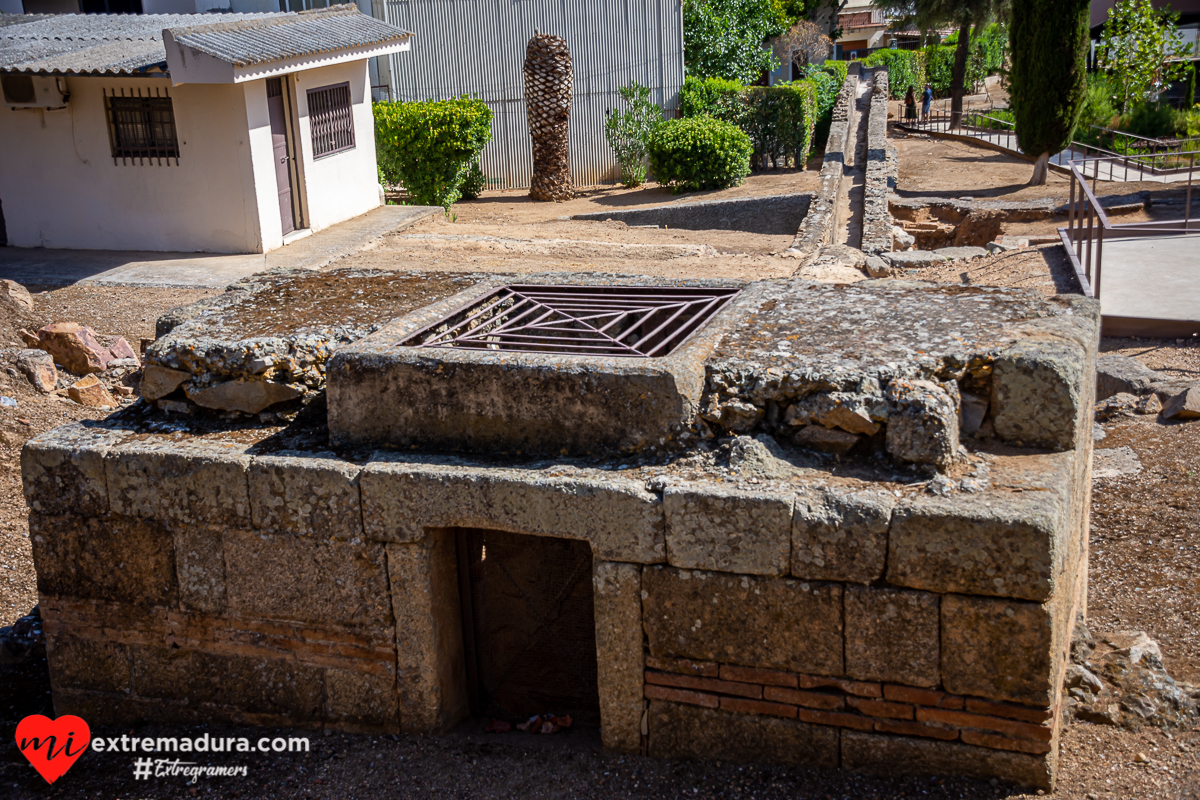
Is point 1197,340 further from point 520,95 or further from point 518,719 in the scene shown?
point 520,95

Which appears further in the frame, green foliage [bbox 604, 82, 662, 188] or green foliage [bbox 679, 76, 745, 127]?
green foliage [bbox 679, 76, 745, 127]

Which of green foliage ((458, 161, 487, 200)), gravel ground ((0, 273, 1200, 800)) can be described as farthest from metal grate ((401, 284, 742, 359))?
green foliage ((458, 161, 487, 200))

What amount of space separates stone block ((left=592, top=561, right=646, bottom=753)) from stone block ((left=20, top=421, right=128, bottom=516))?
2215mm

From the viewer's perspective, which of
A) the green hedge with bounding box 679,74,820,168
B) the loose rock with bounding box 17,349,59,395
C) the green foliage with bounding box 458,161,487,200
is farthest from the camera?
the green hedge with bounding box 679,74,820,168

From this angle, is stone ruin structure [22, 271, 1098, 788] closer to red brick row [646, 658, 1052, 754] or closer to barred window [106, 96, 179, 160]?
red brick row [646, 658, 1052, 754]

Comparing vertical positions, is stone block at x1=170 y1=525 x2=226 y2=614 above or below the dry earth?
above

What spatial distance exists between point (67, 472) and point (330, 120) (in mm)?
11831

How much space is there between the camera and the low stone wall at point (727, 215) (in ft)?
58.2

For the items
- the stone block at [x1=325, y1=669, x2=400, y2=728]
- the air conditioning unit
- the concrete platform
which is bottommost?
the stone block at [x1=325, y1=669, x2=400, y2=728]

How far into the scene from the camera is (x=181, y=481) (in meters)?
4.23

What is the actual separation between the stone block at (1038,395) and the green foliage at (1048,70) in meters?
17.2

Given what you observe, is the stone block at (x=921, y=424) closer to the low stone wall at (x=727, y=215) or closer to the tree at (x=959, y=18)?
the low stone wall at (x=727, y=215)

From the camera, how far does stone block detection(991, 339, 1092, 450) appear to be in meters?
3.76

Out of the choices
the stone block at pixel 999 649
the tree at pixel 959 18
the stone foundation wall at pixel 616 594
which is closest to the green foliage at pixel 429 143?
the stone foundation wall at pixel 616 594
